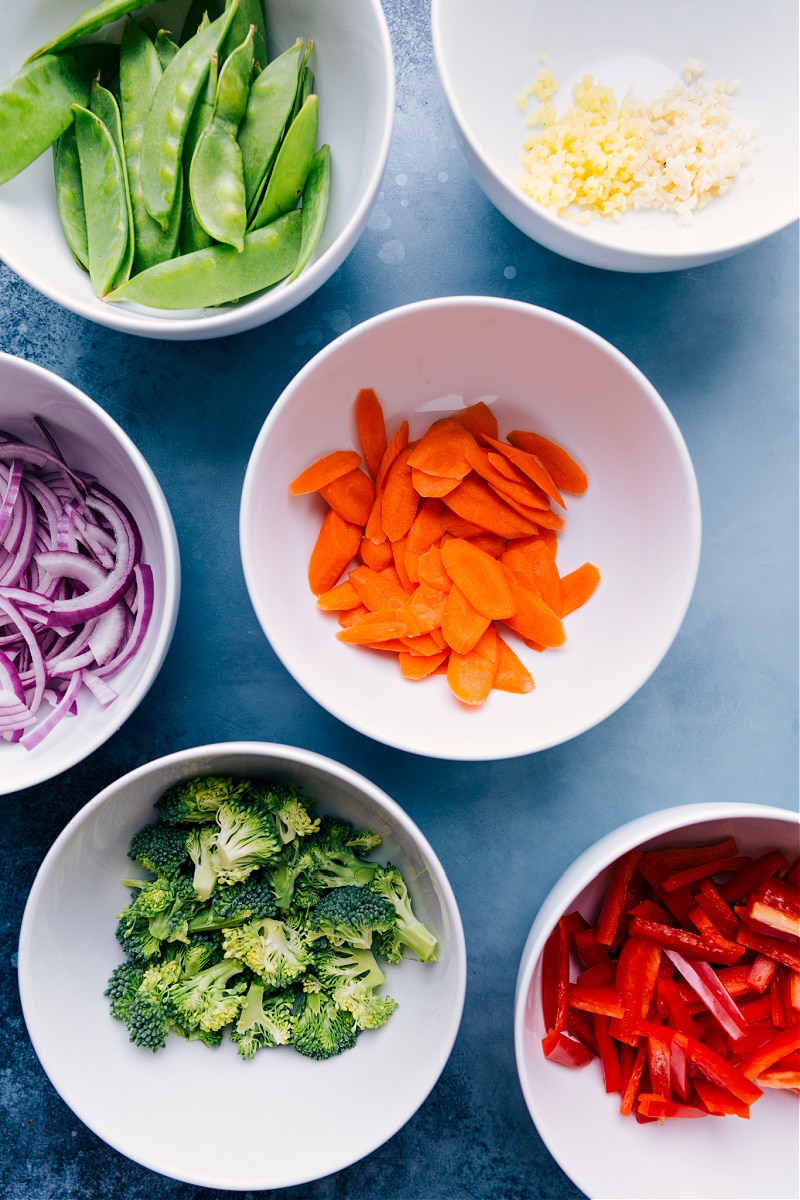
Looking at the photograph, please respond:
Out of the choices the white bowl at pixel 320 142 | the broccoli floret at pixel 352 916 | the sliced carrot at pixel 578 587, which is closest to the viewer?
the white bowl at pixel 320 142

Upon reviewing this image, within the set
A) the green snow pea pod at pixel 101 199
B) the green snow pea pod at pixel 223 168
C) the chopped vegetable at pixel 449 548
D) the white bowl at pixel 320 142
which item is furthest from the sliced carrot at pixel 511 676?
the green snow pea pod at pixel 101 199

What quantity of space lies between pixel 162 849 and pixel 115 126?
133 cm

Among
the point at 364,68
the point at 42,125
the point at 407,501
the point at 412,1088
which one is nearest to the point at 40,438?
the point at 42,125

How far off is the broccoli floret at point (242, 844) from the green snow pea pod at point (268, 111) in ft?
3.74

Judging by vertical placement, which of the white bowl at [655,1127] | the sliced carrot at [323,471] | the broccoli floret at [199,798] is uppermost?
the sliced carrot at [323,471]

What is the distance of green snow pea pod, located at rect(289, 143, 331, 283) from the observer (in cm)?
143

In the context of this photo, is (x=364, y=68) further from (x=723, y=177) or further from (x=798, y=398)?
(x=798, y=398)

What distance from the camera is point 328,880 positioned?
1.57 metres

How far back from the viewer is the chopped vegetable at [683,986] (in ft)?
4.98

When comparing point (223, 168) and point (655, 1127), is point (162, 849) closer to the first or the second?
point (655, 1127)

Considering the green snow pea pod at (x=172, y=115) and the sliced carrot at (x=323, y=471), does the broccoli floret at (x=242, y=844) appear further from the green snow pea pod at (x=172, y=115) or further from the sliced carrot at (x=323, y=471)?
the green snow pea pod at (x=172, y=115)

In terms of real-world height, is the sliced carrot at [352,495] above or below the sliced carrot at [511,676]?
above

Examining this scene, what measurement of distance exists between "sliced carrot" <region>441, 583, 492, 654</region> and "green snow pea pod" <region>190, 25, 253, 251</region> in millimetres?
735

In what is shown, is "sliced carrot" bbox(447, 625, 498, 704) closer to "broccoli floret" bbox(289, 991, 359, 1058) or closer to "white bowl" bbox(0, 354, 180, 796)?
"white bowl" bbox(0, 354, 180, 796)
